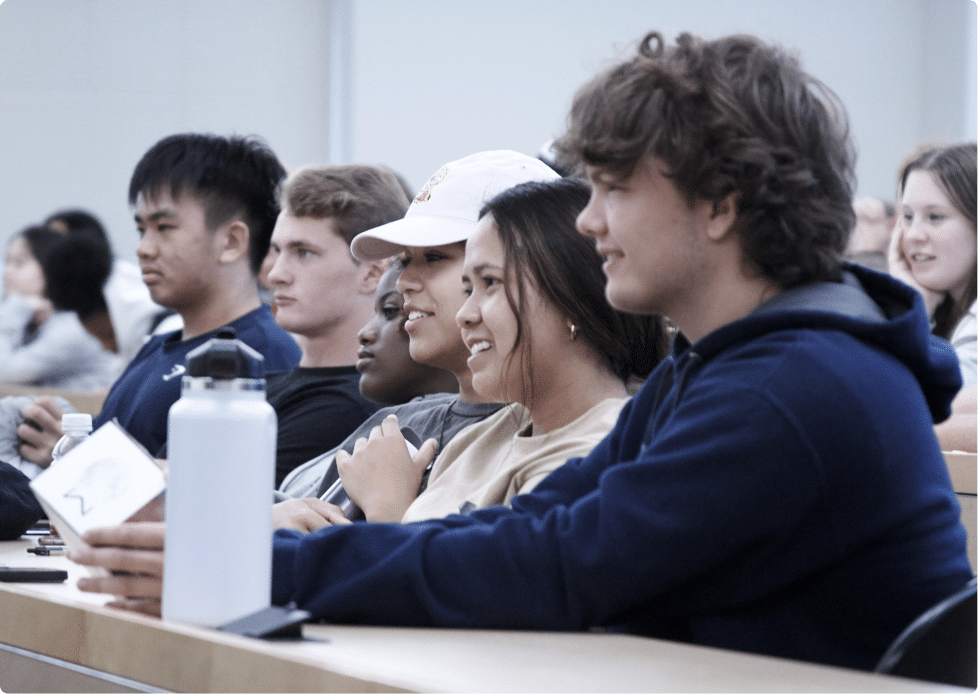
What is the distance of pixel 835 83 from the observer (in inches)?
235

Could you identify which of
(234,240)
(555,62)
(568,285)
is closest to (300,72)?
(555,62)

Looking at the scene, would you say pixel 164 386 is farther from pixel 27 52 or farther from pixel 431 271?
pixel 27 52

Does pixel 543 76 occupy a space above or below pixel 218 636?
above

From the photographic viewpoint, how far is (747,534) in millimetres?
869

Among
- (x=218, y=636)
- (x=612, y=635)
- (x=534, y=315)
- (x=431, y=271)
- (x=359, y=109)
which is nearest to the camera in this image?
(x=218, y=636)

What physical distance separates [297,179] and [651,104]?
1604 mm

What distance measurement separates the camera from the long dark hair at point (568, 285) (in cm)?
143

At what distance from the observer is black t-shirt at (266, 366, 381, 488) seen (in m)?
2.21

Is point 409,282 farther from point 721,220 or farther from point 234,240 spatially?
point 234,240

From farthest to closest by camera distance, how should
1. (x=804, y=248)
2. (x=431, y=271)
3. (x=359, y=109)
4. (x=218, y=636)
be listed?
(x=359, y=109) → (x=431, y=271) → (x=804, y=248) → (x=218, y=636)

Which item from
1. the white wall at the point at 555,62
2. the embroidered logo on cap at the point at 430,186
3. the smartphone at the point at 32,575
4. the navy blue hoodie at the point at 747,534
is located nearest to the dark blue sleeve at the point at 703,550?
the navy blue hoodie at the point at 747,534

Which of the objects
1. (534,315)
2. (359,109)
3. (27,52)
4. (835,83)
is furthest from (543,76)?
(534,315)

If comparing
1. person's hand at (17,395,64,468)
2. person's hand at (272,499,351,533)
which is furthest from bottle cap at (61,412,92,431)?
person's hand at (17,395,64,468)

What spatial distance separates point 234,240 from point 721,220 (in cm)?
195
